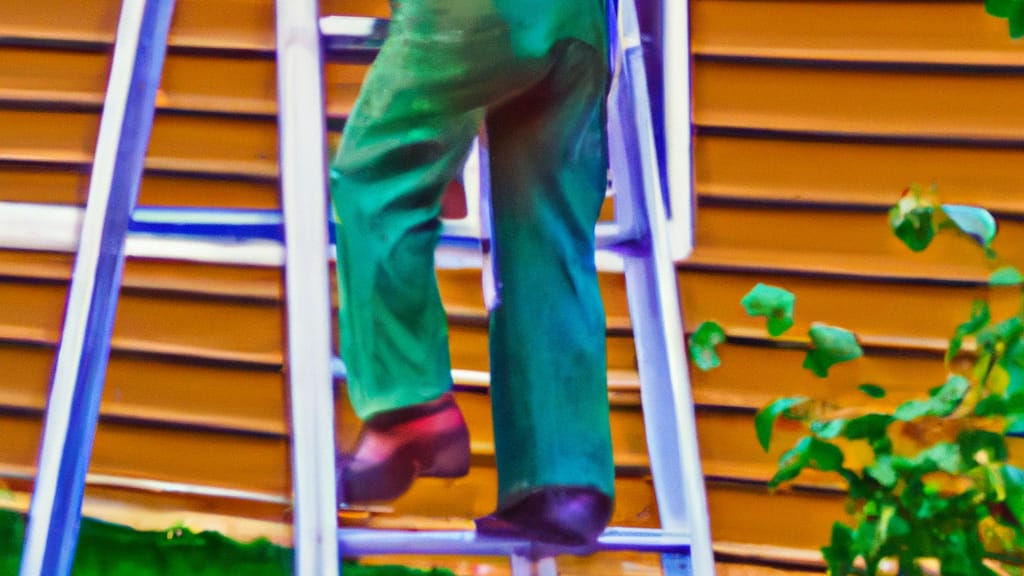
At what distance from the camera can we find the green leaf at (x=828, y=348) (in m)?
1.19

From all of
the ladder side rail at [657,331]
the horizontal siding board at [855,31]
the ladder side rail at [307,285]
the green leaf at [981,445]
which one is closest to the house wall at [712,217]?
the horizontal siding board at [855,31]

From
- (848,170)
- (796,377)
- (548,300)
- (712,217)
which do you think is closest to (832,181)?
(848,170)

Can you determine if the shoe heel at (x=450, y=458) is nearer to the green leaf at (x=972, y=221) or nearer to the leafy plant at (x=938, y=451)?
the leafy plant at (x=938, y=451)

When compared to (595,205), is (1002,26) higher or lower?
higher

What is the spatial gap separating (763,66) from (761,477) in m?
0.56

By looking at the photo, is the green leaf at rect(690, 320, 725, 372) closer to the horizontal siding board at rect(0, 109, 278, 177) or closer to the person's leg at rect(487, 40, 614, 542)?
the person's leg at rect(487, 40, 614, 542)

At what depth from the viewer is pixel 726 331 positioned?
5.25ft

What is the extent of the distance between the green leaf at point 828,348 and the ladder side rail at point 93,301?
0.78m

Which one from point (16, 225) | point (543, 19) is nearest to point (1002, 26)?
point (543, 19)

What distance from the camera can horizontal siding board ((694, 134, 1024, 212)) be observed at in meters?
1.54

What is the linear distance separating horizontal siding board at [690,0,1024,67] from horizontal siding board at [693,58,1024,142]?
0.02 m

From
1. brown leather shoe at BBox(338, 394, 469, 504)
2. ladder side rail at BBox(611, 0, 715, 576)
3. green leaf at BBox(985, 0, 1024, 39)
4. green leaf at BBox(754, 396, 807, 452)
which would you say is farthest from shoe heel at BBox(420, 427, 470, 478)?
green leaf at BBox(985, 0, 1024, 39)

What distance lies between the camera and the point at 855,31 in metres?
1.56

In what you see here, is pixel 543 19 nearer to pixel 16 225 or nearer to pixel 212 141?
pixel 212 141
